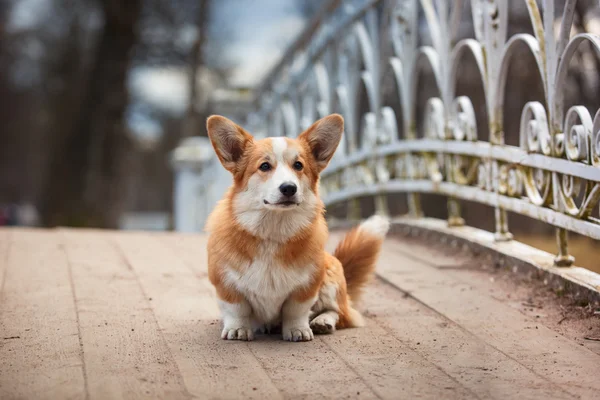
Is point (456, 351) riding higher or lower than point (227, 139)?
lower

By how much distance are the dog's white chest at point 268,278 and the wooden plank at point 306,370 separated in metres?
0.18

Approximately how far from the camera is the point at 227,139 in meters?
2.84

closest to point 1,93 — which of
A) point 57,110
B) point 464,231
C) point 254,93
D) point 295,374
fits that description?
point 57,110

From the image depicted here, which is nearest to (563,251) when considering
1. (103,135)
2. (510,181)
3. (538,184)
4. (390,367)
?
(538,184)

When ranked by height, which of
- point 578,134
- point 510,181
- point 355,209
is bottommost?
point 355,209

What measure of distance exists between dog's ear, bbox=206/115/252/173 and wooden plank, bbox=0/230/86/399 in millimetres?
832

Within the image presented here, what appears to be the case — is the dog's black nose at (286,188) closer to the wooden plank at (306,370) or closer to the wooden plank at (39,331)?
the wooden plank at (306,370)

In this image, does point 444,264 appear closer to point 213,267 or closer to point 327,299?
point 327,299

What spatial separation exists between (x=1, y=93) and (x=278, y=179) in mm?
23018

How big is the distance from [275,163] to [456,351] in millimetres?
911

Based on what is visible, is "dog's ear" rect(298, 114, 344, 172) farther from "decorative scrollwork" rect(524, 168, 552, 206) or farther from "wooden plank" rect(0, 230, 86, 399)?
"wooden plank" rect(0, 230, 86, 399)

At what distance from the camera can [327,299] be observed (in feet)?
9.58

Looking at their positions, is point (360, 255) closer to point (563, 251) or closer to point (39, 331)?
point (563, 251)

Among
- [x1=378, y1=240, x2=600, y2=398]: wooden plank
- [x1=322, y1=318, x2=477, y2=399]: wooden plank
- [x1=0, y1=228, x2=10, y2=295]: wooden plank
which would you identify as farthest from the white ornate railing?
[x1=0, y1=228, x2=10, y2=295]: wooden plank
